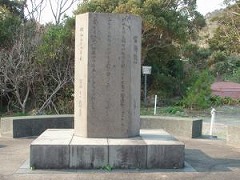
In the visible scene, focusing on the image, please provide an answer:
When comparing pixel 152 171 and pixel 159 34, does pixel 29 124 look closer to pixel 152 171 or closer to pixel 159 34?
pixel 152 171

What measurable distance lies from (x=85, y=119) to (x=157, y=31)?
15.4 meters

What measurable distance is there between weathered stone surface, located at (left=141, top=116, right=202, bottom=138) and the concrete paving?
65.3 inches

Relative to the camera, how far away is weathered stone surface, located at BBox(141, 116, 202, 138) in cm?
1075

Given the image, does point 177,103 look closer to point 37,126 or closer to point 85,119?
point 37,126

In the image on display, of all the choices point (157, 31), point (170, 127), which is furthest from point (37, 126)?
point (157, 31)

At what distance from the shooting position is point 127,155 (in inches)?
270

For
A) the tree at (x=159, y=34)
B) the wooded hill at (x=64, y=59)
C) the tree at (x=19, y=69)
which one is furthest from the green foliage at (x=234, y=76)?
the tree at (x=19, y=69)

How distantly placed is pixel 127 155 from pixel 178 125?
14.5ft

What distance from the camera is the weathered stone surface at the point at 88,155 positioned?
22.3 ft

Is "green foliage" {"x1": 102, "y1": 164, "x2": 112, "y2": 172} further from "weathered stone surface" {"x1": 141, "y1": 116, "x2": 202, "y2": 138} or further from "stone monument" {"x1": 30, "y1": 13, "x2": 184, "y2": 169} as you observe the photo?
"weathered stone surface" {"x1": 141, "y1": 116, "x2": 202, "y2": 138}

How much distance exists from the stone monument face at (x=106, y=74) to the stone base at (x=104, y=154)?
507mm

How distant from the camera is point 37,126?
10.8 meters

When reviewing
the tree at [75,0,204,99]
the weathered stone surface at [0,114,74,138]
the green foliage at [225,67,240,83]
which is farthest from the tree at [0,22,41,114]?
the green foliage at [225,67,240,83]

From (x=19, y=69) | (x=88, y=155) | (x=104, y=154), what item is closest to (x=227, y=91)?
(x=19, y=69)
